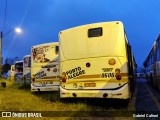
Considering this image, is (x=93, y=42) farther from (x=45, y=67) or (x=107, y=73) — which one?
(x=45, y=67)

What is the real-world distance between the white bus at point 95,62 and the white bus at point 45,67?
464 cm

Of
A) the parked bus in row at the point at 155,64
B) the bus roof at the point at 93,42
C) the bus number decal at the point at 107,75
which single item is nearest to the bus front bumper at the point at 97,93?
the bus number decal at the point at 107,75

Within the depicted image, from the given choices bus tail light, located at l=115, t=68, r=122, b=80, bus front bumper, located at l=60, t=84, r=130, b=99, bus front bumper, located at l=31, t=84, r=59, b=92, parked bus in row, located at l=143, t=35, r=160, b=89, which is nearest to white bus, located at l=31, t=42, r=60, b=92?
bus front bumper, located at l=31, t=84, r=59, b=92

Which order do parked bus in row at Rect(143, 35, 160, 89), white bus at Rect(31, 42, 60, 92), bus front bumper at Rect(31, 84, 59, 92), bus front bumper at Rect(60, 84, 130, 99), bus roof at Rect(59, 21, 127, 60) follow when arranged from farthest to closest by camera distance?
parked bus in row at Rect(143, 35, 160, 89)
white bus at Rect(31, 42, 60, 92)
bus front bumper at Rect(31, 84, 59, 92)
bus roof at Rect(59, 21, 127, 60)
bus front bumper at Rect(60, 84, 130, 99)

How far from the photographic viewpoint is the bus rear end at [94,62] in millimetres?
13031

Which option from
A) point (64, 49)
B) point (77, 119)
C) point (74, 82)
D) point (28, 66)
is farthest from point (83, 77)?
point (28, 66)

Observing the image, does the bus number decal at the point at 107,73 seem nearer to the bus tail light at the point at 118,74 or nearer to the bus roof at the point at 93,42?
the bus tail light at the point at 118,74

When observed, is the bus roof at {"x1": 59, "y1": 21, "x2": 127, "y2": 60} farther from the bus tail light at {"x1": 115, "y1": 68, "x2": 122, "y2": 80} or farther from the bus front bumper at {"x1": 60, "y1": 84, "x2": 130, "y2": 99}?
the bus front bumper at {"x1": 60, "y1": 84, "x2": 130, "y2": 99}

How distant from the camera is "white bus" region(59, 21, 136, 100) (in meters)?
13.0

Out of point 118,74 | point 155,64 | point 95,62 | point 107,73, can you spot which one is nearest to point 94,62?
point 95,62

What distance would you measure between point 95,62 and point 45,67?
6.23 meters

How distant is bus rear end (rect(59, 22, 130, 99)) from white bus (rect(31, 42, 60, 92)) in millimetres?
4653

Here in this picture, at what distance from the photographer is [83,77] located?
1370 cm

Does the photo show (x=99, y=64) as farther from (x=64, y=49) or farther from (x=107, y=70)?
(x=64, y=49)
